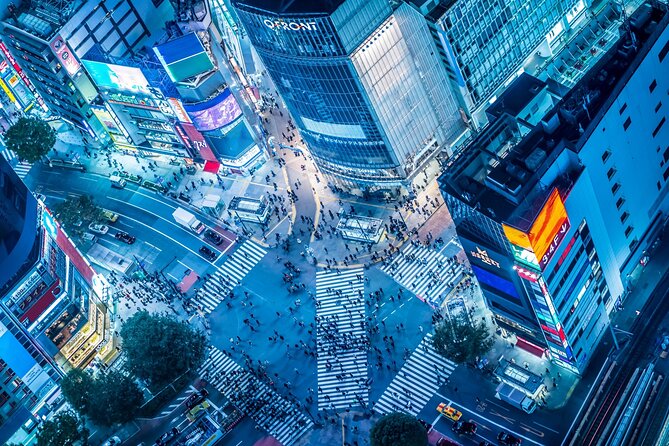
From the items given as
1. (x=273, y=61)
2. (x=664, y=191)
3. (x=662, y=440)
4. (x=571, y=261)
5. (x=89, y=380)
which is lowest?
(x=89, y=380)

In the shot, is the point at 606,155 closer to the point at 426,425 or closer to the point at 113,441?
the point at 426,425

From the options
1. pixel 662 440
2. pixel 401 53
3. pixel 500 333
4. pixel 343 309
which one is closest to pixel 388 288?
pixel 343 309

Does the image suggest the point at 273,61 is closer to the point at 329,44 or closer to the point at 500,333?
the point at 329,44

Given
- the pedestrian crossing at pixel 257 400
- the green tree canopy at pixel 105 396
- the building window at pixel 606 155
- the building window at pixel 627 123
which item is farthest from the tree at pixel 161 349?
the building window at pixel 627 123

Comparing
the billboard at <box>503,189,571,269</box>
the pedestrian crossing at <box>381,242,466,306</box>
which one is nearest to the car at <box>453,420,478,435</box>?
the pedestrian crossing at <box>381,242,466,306</box>

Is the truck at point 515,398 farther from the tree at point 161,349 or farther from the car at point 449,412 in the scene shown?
the tree at point 161,349

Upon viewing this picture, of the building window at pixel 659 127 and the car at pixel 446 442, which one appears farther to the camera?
the building window at pixel 659 127
